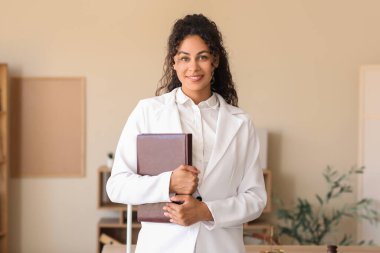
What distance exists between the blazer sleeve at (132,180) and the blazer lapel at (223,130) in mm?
127

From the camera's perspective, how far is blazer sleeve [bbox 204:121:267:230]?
1389 millimetres

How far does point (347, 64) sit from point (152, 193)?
3685 millimetres

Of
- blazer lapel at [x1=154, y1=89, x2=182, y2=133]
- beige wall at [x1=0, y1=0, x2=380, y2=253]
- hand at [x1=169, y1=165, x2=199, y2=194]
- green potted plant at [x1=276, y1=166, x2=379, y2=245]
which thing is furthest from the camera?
beige wall at [x1=0, y1=0, x2=380, y2=253]

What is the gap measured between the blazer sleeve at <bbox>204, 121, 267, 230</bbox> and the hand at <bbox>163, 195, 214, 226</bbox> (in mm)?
19

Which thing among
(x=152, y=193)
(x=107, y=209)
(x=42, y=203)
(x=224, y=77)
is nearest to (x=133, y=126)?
(x=152, y=193)

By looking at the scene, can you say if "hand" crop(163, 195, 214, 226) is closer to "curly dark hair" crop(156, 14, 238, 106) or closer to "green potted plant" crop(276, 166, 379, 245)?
"curly dark hair" crop(156, 14, 238, 106)

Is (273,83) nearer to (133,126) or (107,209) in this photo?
(107,209)

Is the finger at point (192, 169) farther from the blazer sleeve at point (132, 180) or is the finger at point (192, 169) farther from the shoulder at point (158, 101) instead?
the shoulder at point (158, 101)

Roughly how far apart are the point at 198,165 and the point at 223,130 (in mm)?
110

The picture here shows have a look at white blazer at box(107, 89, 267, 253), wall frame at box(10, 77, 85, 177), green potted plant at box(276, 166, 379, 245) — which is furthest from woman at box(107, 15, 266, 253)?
wall frame at box(10, 77, 85, 177)

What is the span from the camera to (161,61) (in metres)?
4.67

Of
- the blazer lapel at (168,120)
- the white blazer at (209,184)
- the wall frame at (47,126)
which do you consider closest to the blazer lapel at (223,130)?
the white blazer at (209,184)

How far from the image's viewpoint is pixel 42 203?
4.71 meters

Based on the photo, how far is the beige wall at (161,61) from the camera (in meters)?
4.64
